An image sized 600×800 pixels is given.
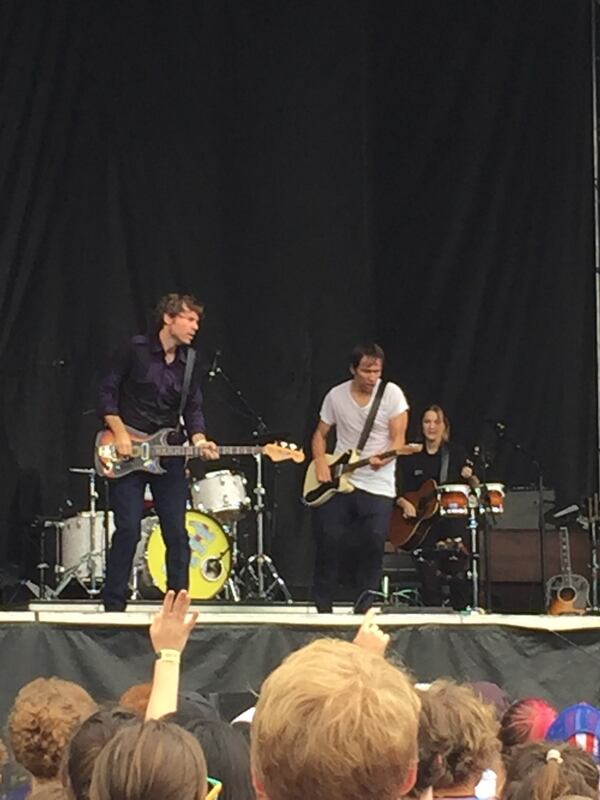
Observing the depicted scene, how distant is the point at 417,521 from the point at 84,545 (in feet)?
9.31

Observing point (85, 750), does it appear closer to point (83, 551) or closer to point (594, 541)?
point (83, 551)

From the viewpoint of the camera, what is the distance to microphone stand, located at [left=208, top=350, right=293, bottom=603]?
1148cm

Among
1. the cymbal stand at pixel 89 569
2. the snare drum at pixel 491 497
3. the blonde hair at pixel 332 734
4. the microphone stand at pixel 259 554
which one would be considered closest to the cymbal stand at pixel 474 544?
the snare drum at pixel 491 497

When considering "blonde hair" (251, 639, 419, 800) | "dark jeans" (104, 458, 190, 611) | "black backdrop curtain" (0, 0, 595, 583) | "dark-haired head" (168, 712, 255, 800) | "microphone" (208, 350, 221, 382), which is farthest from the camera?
"black backdrop curtain" (0, 0, 595, 583)

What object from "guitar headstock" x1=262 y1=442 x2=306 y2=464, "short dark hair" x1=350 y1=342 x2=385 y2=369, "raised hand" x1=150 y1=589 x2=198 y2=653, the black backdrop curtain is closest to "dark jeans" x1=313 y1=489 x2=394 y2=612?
"guitar headstock" x1=262 y1=442 x2=306 y2=464

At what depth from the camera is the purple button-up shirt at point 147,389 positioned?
8.36m

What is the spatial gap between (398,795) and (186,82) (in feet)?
36.5

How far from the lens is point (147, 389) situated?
842 centimetres

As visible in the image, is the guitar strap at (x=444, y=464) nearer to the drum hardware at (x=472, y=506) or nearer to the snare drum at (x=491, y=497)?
the drum hardware at (x=472, y=506)

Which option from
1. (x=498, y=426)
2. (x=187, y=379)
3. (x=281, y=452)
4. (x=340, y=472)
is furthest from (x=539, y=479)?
(x=187, y=379)

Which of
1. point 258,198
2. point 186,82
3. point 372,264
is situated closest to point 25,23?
point 186,82

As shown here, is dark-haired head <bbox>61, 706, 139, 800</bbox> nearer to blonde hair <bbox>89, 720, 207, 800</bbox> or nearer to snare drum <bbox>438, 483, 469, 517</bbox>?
blonde hair <bbox>89, 720, 207, 800</bbox>

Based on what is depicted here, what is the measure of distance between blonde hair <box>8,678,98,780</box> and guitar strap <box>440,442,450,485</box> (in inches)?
314

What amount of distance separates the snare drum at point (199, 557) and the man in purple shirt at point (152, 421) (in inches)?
107
